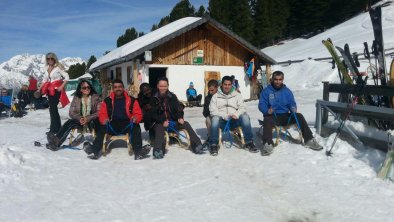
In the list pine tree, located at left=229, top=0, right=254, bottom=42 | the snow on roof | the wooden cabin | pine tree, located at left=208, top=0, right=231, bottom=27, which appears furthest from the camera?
pine tree, located at left=208, top=0, right=231, bottom=27

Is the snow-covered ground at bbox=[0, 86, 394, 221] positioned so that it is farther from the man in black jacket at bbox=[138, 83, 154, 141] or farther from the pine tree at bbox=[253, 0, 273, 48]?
the pine tree at bbox=[253, 0, 273, 48]

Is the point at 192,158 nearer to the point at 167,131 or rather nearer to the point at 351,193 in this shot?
the point at 167,131

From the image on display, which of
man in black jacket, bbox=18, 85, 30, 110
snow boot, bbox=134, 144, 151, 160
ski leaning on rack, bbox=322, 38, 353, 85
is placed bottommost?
snow boot, bbox=134, 144, 151, 160

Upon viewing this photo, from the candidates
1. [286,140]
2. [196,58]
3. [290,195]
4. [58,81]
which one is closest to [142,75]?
[196,58]

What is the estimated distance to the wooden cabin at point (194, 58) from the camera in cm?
1666

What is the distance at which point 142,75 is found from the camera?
54.4 ft

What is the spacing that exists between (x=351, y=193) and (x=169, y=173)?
254 cm

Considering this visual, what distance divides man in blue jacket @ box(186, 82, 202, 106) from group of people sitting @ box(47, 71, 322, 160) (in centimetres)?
968

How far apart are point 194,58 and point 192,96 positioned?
1950 mm

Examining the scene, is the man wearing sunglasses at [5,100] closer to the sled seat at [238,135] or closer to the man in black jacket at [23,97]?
the man in black jacket at [23,97]

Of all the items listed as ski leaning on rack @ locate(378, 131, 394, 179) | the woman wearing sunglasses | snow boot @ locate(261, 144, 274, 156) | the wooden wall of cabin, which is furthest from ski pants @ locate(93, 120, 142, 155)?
the wooden wall of cabin

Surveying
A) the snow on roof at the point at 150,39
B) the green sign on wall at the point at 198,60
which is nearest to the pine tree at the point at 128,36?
the snow on roof at the point at 150,39

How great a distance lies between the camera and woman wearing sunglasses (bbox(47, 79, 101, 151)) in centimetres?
704

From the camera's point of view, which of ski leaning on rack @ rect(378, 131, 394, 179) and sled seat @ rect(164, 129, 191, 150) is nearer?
ski leaning on rack @ rect(378, 131, 394, 179)
